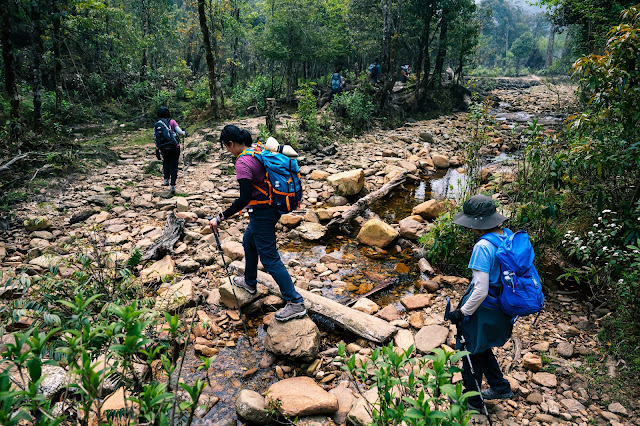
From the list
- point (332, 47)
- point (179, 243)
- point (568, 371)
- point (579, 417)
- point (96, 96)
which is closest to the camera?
point (579, 417)

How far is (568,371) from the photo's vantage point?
3.17 m

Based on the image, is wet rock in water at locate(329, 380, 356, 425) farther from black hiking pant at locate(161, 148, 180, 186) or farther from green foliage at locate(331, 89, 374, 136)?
green foliage at locate(331, 89, 374, 136)

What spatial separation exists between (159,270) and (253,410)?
2535 mm

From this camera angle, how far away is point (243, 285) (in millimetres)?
4156

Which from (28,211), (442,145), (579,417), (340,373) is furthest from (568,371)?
(442,145)

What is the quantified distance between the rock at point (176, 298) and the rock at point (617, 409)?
3.93m

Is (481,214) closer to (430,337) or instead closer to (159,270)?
(430,337)

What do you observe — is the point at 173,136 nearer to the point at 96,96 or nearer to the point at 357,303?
the point at 357,303

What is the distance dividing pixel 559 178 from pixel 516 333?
1.94 meters

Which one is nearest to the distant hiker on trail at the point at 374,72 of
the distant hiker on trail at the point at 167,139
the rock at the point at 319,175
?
the rock at the point at 319,175

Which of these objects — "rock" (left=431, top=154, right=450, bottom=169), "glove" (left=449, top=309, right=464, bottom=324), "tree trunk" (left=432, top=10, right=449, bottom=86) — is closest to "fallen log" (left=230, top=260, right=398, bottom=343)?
"glove" (left=449, top=309, right=464, bottom=324)

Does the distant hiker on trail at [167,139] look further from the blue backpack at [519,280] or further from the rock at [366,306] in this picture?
the blue backpack at [519,280]

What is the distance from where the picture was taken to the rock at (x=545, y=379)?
305 cm

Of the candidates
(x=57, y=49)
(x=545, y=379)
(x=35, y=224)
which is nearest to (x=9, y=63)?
(x=57, y=49)
